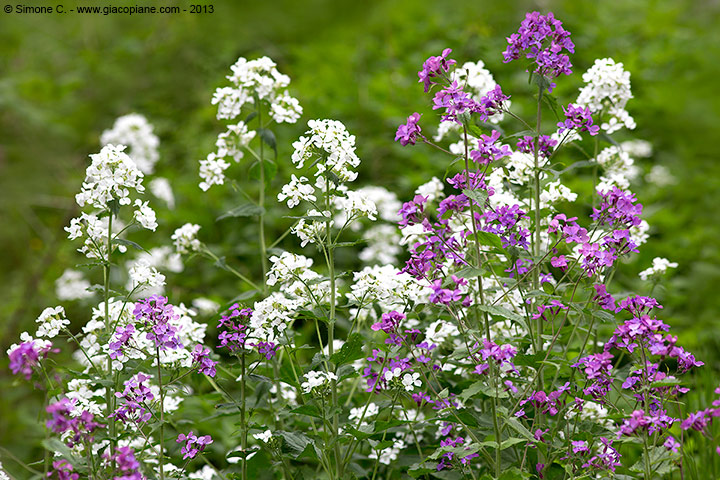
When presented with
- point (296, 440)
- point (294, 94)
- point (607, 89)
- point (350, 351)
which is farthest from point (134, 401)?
point (294, 94)

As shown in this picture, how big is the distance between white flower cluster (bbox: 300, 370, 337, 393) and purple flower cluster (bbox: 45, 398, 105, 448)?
56 cm

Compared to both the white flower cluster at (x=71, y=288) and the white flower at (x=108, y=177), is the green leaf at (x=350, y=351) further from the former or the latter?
the white flower cluster at (x=71, y=288)

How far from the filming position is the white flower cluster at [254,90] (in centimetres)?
254

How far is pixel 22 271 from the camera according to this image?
20.4 ft

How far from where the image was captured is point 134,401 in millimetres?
2023

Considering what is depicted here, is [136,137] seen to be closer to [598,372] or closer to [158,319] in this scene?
[158,319]

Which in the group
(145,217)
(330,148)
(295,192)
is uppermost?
(330,148)

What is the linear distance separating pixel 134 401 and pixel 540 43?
158cm

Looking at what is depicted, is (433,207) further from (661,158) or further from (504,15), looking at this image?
(504,15)

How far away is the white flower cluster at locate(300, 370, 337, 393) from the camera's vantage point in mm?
2002

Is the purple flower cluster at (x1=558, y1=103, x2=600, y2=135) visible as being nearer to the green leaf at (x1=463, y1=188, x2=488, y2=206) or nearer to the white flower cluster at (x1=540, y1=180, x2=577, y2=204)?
the white flower cluster at (x1=540, y1=180, x2=577, y2=204)

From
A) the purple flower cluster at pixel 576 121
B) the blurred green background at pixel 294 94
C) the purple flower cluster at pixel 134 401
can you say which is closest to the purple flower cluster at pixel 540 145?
the purple flower cluster at pixel 576 121

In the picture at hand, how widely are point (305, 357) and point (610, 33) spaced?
5.59 metres

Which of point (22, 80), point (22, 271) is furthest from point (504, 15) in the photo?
point (22, 271)
